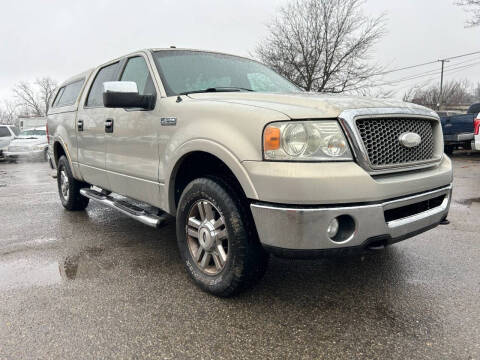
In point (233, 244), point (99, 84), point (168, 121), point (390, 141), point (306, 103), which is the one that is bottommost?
point (233, 244)

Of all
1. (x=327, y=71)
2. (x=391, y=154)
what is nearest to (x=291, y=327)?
(x=391, y=154)

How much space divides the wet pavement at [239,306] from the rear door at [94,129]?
33.2 inches

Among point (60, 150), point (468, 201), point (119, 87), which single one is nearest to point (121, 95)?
point (119, 87)

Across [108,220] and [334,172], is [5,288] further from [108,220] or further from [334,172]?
[334,172]

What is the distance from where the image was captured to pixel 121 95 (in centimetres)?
292

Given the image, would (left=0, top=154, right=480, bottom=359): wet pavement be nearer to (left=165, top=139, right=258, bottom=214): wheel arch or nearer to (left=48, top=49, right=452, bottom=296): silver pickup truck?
(left=48, top=49, right=452, bottom=296): silver pickup truck

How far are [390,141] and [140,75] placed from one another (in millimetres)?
2390

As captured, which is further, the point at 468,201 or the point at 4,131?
the point at 4,131

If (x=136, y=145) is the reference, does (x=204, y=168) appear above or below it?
below

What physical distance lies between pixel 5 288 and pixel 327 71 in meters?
23.2

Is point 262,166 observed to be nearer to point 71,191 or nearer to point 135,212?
point 135,212

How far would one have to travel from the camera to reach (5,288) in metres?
2.91

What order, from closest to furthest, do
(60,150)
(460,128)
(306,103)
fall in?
(306,103) → (60,150) → (460,128)

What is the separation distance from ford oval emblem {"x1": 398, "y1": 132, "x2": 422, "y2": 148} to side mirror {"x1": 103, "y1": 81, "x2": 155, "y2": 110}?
2.02m
